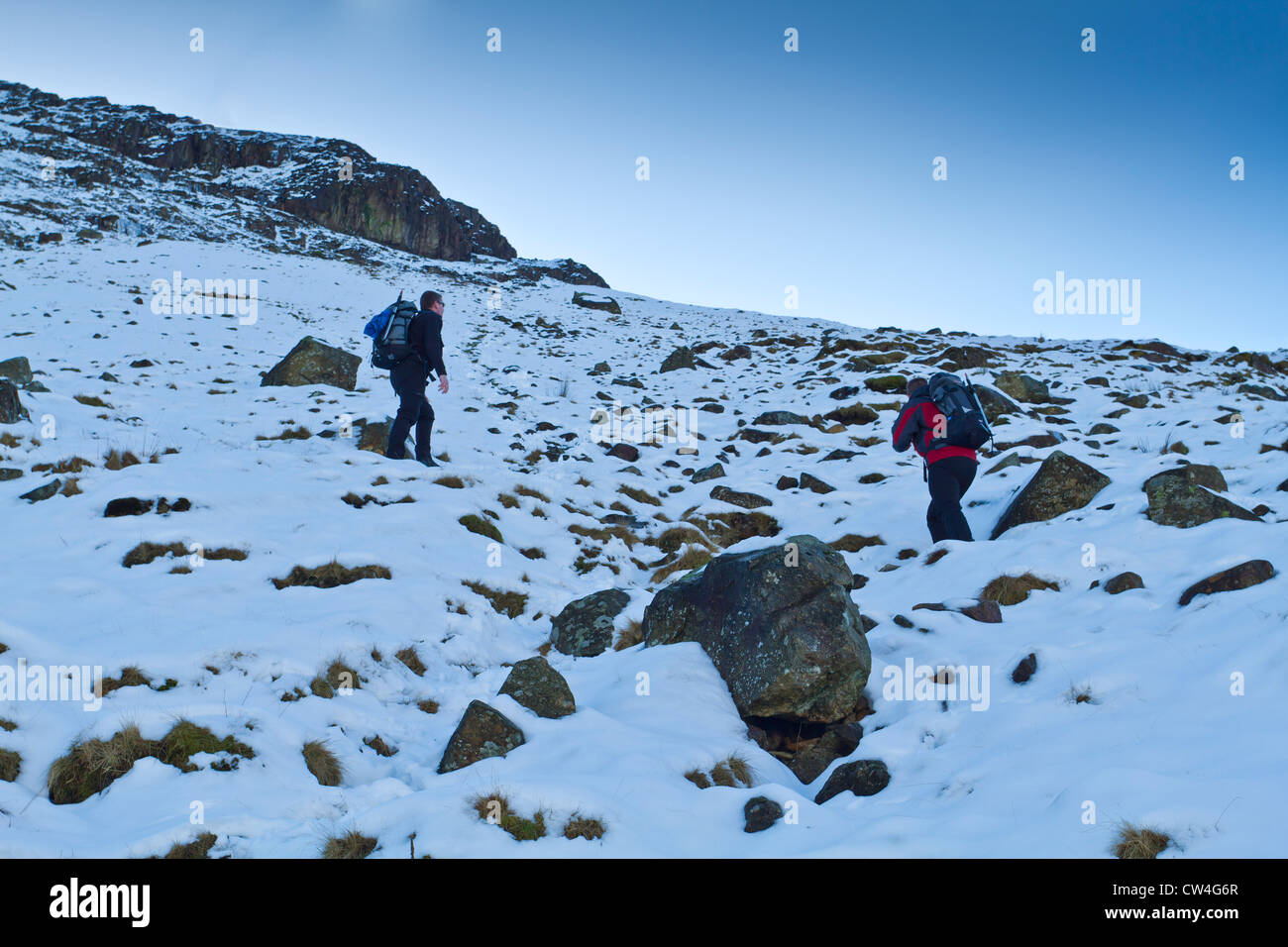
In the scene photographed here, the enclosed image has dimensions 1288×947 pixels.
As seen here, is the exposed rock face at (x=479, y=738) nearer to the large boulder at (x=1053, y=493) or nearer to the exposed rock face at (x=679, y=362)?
the large boulder at (x=1053, y=493)

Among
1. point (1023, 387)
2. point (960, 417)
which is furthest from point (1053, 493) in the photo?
point (1023, 387)

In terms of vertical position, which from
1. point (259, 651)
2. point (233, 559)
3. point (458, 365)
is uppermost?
point (458, 365)

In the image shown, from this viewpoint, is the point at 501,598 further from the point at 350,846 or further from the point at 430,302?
the point at 430,302

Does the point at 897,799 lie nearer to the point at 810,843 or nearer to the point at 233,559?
the point at 810,843

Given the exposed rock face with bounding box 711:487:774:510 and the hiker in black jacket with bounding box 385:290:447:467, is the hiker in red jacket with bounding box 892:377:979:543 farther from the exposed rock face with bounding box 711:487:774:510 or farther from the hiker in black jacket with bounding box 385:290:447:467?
the hiker in black jacket with bounding box 385:290:447:467

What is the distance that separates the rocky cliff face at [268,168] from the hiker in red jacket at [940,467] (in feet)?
167

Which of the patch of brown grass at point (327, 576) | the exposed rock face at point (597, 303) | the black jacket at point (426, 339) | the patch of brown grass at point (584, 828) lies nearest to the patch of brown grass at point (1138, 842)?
the patch of brown grass at point (584, 828)

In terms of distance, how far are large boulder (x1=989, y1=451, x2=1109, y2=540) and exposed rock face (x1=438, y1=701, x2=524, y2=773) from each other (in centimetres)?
688

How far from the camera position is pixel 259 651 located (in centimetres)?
539

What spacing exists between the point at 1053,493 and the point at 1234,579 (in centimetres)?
343

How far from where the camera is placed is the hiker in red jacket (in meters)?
8.48

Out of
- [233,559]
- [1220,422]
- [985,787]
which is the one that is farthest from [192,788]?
[1220,422]

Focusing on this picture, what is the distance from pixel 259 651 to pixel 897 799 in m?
4.75

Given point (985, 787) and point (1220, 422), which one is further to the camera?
point (1220, 422)
